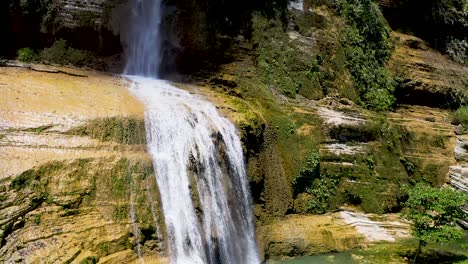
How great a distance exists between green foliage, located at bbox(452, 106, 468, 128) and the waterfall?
13.3 meters

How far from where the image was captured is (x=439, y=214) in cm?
1256

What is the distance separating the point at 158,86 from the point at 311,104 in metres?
6.12

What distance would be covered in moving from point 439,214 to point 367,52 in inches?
416

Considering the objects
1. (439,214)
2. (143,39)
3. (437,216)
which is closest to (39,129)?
(143,39)

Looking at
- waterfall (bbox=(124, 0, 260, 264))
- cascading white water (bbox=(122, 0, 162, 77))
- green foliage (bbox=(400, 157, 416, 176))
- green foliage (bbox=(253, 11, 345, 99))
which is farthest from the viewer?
green foliage (bbox=(400, 157, 416, 176))

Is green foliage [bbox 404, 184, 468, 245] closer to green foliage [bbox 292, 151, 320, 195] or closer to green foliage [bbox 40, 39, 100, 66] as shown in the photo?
green foliage [bbox 292, 151, 320, 195]

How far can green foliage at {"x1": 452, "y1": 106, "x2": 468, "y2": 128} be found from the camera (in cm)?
2153

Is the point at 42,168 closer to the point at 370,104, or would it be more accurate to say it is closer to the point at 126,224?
the point at 126,224

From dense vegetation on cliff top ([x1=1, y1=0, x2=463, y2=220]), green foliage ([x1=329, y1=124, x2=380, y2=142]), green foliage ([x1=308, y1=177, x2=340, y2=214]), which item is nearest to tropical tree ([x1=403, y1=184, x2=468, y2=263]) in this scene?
green foliage ([x1=308, y1=177, x2=340, y2=214])

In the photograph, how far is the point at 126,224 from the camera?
9.45 meters

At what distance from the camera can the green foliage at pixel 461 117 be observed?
2153 centimetres

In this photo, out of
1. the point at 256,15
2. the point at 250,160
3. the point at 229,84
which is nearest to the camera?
the point at 250,160

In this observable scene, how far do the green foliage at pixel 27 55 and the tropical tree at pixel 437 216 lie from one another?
12.4m

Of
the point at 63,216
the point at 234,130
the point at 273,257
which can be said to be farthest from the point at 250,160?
the point at 63,216
